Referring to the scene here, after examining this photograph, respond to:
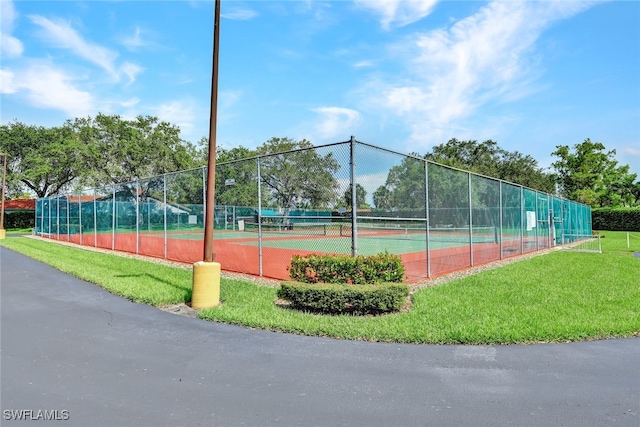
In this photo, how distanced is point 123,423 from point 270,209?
7807 mm

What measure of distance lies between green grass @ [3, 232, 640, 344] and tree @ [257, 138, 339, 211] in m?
2.16

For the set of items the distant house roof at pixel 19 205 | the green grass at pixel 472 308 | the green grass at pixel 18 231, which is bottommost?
the green grass at pixel 472 308

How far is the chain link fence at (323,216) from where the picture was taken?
843 cm

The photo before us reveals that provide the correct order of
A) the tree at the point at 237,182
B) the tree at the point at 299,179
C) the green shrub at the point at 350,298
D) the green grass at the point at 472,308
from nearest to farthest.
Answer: the green grass at the point at 472,308 < the green shrub at the point at 350,298 < the tree at the point at 299,179 < the tree at the point at 237,182

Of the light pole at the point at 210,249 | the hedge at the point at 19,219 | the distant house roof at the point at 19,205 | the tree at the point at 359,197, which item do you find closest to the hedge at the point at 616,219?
the tree at the point at 359,197

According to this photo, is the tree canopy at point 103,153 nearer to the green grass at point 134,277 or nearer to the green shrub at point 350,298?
the green grass at point 134,277

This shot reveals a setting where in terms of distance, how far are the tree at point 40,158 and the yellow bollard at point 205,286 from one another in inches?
1444

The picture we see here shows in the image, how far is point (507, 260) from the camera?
13.6 meters

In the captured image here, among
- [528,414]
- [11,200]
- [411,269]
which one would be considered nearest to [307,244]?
[411,269]

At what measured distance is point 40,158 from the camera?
1569 inches

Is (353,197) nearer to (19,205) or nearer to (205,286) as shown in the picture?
(205,286)

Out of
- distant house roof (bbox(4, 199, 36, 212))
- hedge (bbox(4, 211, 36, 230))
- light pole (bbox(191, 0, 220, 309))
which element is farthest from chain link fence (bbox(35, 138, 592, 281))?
distant house roof (bbox(4, 199, 36, 212))

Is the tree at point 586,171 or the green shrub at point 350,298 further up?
the tree at point 586,171

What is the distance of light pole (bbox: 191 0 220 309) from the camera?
6801 millimetres
